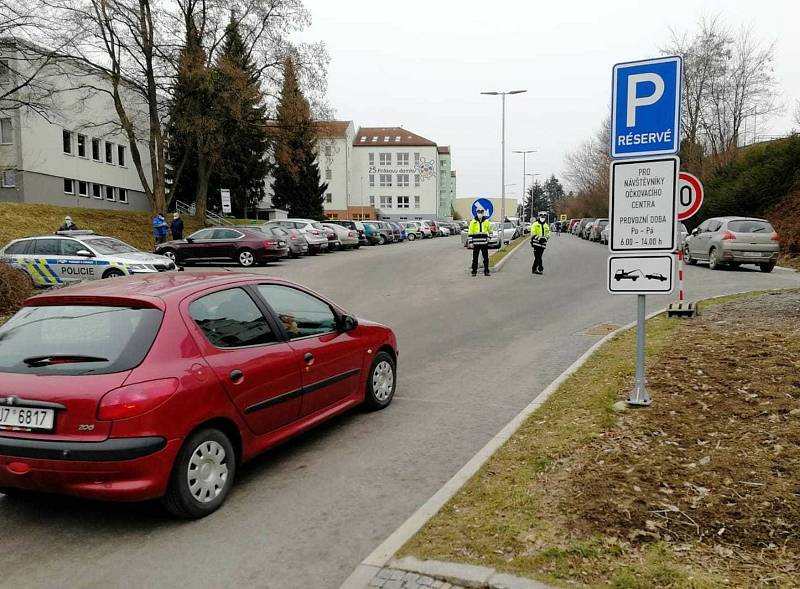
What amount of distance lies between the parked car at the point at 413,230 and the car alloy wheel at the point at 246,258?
28648 millimetres

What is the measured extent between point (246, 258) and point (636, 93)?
68.4ft

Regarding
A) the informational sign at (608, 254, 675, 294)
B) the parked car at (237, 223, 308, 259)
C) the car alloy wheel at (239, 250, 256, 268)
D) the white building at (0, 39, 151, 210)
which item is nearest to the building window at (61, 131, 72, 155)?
the white building at (0, 39, 151, 210)

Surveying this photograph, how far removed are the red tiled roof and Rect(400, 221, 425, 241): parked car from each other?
53313 millimetres

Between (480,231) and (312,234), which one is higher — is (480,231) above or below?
above

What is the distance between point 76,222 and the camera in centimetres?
3203

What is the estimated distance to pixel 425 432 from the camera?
5938 millimetres

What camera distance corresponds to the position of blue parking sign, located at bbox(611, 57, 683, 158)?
18.0 ft

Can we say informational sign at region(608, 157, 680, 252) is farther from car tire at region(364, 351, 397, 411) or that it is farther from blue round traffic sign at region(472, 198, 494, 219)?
blue round traffic sign at region(472, 198, 494, 219)

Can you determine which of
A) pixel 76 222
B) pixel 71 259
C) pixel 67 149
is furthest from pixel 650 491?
pixel 67 149

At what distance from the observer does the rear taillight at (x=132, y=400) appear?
3795 mm

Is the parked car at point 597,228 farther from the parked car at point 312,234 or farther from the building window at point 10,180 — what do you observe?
the building window at point 10,180

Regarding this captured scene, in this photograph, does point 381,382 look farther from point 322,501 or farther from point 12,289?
point 12,289

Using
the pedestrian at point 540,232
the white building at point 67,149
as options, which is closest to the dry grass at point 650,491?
the pedestrian at point 540,232

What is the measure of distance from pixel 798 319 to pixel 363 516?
7.72 m
